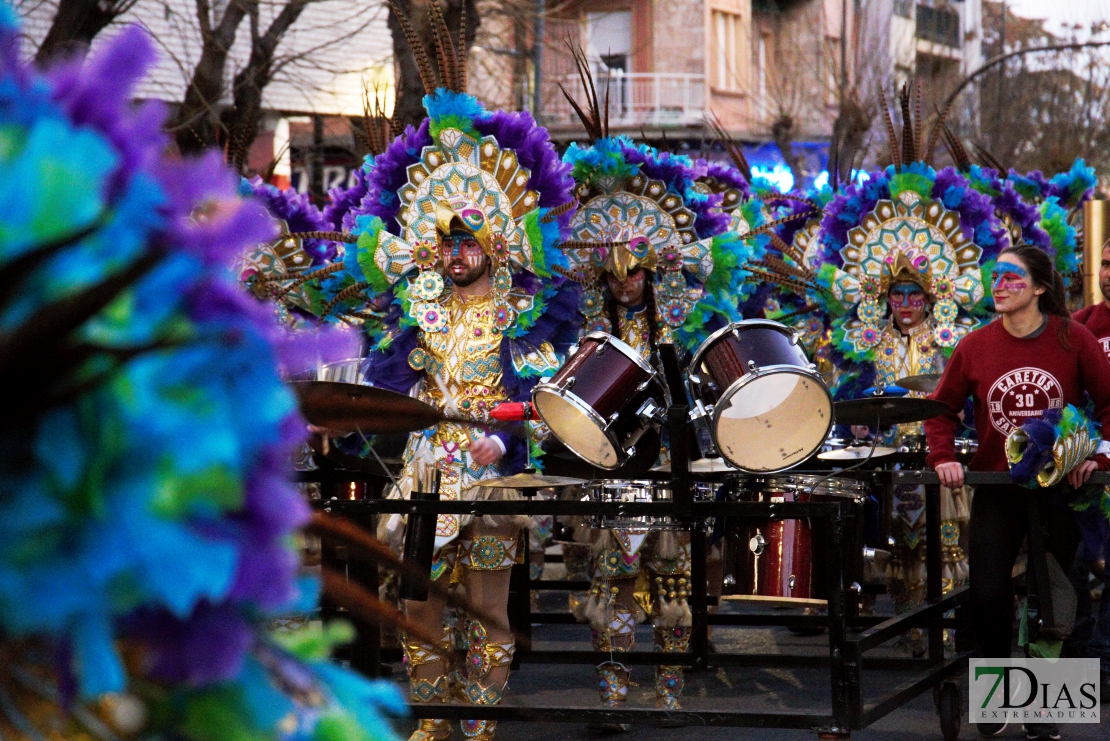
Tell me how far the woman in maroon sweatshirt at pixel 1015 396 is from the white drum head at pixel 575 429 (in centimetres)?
144

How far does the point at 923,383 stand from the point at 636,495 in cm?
219

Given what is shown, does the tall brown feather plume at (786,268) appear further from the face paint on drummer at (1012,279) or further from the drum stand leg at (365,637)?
the drum stand leg at (365,637)

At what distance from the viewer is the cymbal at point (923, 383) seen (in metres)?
6.75

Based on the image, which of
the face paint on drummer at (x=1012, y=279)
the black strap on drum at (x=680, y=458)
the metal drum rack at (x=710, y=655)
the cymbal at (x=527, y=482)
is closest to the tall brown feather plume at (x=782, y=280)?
the face paint on drummer at (x=1012, y=279)

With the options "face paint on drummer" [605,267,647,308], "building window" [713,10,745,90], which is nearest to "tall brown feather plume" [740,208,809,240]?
"face paint on drummer" [605,267,647,308]

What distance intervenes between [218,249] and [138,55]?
171mm

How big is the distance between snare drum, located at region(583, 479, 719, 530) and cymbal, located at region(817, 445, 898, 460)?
80cm

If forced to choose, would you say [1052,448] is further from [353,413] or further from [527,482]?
[353,413]

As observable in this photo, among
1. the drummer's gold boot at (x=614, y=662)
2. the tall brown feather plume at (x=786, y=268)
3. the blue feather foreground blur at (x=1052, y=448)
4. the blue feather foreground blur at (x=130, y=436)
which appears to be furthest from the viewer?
the tall brown feather plume at (x=786, y=268)

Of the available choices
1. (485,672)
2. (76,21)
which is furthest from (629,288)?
(76,21)

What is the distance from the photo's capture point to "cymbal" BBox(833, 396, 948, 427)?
17.0ft

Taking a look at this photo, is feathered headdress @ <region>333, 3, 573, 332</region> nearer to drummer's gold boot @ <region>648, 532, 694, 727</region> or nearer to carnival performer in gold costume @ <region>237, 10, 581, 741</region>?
carnival performer in gold costume @ <region>237, 10, 581, 741</region>

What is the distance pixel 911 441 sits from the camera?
753 cm

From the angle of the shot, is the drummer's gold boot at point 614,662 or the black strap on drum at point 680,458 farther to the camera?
the drummer's gold boot at point 614,662
